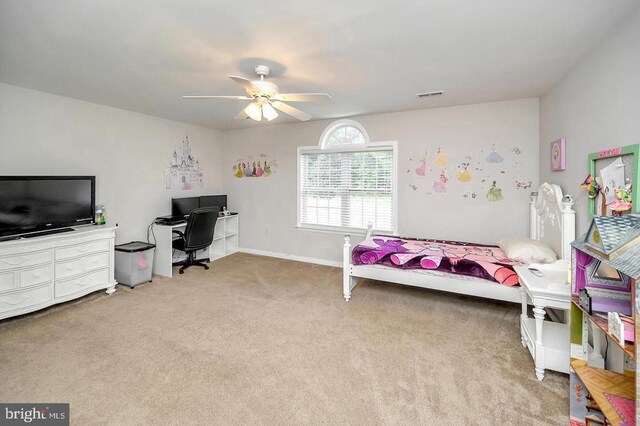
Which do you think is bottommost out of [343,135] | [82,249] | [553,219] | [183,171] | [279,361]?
[279,361]

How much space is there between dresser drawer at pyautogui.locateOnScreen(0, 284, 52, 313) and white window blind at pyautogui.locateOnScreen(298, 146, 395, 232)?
127 inches

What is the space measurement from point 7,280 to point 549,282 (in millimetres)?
4594

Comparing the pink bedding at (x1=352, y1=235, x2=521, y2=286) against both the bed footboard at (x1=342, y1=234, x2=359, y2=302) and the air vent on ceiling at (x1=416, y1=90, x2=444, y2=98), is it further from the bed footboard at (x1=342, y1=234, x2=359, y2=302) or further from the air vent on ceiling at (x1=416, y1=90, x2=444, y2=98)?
the air vent on ceiling at (x1=416, y1=90, x2=444, y2=98)

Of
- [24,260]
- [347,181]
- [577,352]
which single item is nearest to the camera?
[577,352]

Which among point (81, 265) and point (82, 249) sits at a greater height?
Answer: point (82, 249)

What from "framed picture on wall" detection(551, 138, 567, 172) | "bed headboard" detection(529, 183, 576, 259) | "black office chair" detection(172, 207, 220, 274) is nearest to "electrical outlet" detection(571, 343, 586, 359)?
"bed headboard" detection(529, 183, 576, 259)

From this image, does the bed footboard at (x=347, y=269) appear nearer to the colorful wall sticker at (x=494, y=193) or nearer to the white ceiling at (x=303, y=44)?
the white ceiling at (x=303, y=44)

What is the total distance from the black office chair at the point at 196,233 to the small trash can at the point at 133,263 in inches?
17.0

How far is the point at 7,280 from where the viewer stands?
261 centimetres

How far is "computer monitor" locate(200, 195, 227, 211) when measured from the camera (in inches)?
190

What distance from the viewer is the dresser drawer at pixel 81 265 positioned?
296cm

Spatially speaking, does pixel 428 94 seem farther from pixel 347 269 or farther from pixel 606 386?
pixel 606 386

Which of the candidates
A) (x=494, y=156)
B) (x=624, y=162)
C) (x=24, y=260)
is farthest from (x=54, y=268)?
(x=494, y=156)

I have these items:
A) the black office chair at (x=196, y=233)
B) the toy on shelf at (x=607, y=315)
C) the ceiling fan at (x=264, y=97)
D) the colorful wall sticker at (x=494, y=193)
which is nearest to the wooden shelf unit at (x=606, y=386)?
the toy on shelf at (x=607, y=315)
